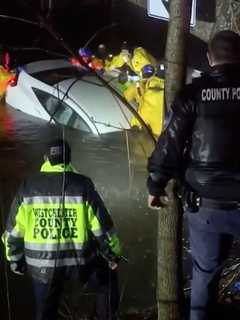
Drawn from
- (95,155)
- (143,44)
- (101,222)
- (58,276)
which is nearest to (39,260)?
(58,276)

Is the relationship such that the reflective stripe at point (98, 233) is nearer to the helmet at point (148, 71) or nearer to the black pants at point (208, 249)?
the black pants at point (208, 249)

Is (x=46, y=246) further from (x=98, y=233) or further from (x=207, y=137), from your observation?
(x=207, y=137)

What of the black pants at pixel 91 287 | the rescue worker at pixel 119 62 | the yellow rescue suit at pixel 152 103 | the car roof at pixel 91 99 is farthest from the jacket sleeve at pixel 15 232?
the rescue worker at pixel 119 62

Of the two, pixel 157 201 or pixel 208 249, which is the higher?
pixel 157 201

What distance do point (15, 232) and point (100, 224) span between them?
22.2 inches

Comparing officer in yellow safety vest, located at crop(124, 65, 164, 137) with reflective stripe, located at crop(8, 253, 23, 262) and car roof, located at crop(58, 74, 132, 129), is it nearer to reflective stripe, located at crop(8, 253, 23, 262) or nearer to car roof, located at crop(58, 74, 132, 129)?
car roof, located at crop(58, 74, 132, 129)

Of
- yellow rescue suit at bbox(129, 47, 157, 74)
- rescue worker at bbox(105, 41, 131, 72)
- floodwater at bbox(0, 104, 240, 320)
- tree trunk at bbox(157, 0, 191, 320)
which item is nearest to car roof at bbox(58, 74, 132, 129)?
floodwater at bbox(0, 104, 240, 320)

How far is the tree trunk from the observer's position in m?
3.80

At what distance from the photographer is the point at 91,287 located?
4859 mm

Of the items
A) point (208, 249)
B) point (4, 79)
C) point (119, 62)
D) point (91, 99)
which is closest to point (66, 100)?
point (91, 99)

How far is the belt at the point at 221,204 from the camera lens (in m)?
3.69

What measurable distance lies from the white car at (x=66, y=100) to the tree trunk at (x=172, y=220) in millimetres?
5113

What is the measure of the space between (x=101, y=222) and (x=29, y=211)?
48 centimetres

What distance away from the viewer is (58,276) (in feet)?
15.0
